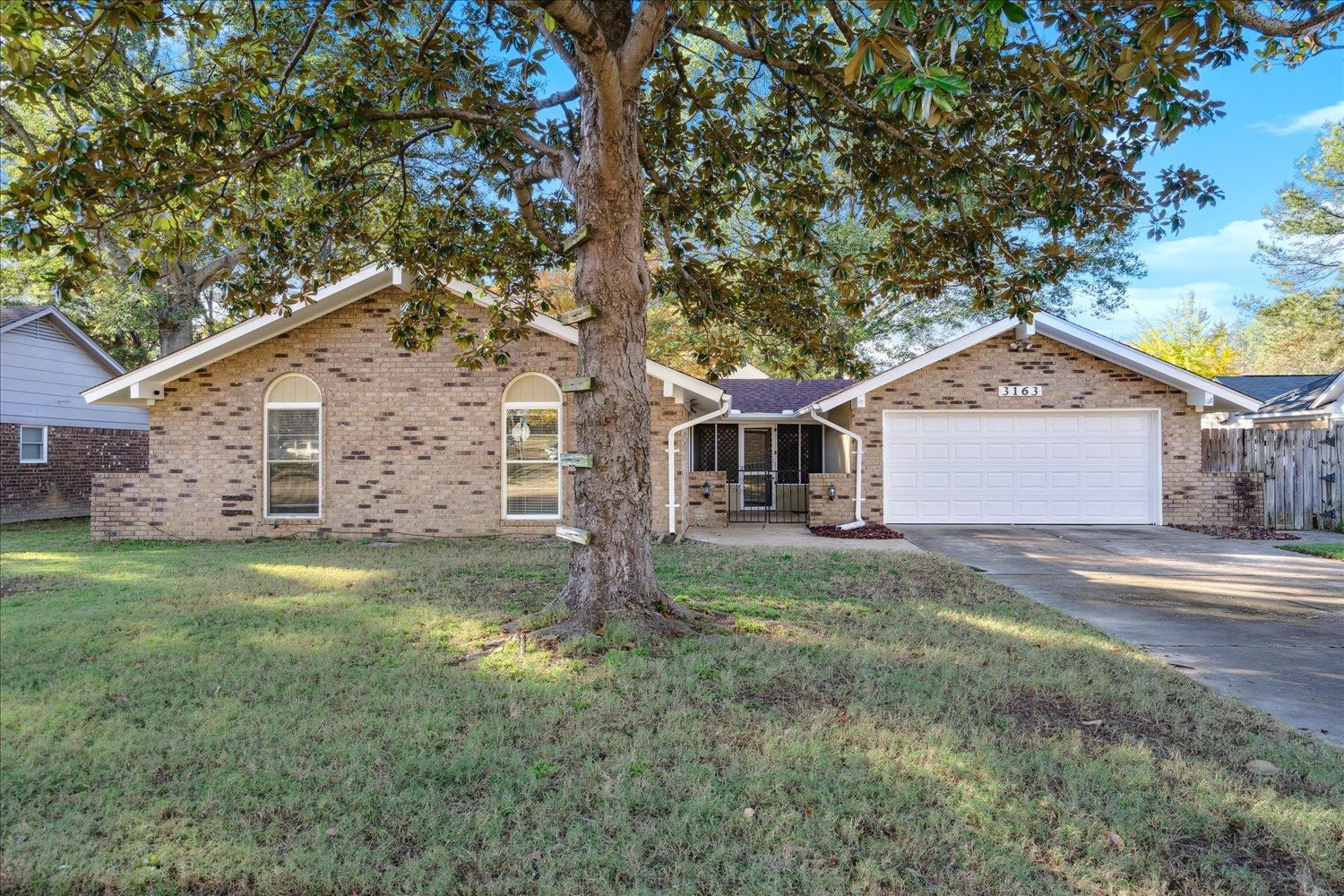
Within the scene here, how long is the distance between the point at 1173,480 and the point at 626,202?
13.5 m

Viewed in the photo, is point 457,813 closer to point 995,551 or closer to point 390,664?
point 390,664

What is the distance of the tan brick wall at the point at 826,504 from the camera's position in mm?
14898

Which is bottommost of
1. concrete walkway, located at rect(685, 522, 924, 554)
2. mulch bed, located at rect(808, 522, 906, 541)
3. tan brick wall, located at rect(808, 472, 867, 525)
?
concrete walkway, located at rect(685, 522, 924, 554)

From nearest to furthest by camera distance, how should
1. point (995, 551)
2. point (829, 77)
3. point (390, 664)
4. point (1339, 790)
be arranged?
1. point (1339, 790)
2. point (390, 664)
3. point (829, 77)
4. point (995, 551)

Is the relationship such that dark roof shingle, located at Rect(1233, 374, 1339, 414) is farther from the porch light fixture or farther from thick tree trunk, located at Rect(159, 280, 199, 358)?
thick tree trunk, located at Rect(159, 280, 199, 358)

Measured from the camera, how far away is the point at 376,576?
8.90 metres

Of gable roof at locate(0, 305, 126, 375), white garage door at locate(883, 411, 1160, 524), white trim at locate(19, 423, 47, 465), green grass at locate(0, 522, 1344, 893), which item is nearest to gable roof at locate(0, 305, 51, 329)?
gable roof at locate(0, 305, 126, 375)

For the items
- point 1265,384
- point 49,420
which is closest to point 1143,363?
point 1265,384

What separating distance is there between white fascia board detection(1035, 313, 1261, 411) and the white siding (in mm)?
21000

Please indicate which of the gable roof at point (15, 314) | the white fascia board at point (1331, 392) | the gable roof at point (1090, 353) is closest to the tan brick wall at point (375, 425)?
the gable roof at point (1090, 353)

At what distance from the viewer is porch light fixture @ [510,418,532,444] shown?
1304cm

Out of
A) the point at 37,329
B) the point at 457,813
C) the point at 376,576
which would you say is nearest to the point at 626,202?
the point at 457,813

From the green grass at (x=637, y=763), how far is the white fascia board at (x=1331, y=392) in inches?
563

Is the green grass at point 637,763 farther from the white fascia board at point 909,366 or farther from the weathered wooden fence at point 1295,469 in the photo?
the weathered wooden fence at point 1295,469
